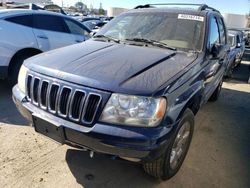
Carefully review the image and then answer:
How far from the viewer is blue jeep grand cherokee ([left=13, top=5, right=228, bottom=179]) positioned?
7.39 ft

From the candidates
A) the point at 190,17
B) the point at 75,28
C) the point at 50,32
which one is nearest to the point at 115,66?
the point at 190,17

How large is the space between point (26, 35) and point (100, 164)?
11.4 feet

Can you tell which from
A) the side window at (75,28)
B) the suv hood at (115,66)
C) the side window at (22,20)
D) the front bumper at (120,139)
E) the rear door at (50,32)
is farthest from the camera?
the side window at (75,28)

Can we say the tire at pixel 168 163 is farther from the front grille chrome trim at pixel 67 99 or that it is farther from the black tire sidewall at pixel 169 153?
the front grille chrome trim at pixel 67 99

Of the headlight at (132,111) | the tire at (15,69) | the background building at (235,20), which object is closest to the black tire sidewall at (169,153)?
the headlight at (132,111)

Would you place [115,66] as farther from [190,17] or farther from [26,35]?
[26,35]

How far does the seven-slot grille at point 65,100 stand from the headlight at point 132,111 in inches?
4.6

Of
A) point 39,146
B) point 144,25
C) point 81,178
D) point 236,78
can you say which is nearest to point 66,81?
point 81,178

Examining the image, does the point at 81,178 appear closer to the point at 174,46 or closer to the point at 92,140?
the point at 92,140

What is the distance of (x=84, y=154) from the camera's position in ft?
10.9

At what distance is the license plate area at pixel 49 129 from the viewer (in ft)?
7.97

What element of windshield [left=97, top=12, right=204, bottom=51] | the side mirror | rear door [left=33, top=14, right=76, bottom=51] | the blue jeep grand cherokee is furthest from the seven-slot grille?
rear door [left=33, top=14, right=76, bottom=51]

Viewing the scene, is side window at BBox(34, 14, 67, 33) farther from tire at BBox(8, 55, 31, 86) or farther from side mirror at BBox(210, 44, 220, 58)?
side mirror at BBox(210, 44, 220, 58)

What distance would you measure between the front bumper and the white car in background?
132 inches
